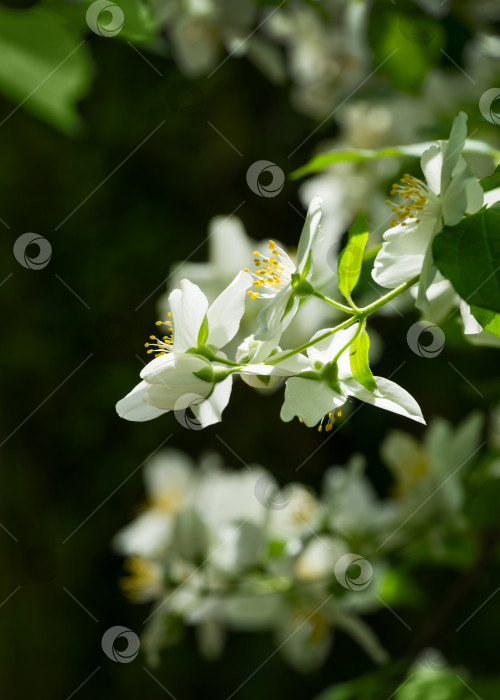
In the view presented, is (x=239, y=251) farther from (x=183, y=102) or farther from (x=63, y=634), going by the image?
Answer: (x=63, y=634)

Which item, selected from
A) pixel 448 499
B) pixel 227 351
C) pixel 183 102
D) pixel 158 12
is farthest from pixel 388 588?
pixel 183 102

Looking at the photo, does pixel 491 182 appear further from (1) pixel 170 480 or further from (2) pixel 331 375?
(1) pixel 170 480

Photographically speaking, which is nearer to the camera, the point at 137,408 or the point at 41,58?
the point at 137,408

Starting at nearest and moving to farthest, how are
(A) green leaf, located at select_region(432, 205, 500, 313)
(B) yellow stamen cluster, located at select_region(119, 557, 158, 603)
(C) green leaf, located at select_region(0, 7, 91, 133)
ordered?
(A) green leaf, located at select_region(432, 205, 500, 313), (C) green leaf, located at select_region(0, 7, 91, 133), (B) yellow stamen cluster, located at select_region(119, 557, 158, 603)

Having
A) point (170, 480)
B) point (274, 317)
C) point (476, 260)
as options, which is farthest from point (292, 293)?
point (170, 480)

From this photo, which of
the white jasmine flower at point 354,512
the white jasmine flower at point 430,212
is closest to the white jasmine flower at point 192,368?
the white jasmine flower at point 430,212

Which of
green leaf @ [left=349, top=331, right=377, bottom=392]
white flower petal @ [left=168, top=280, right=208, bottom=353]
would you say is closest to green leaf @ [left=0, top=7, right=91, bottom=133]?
white flower petal @ [left=168, top=280, right=208, bottom=353]

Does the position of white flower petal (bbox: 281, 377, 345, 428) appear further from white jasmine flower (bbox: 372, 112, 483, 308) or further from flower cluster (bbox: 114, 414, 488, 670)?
flower cluster (bbox: 114, 414, 488, 670)
